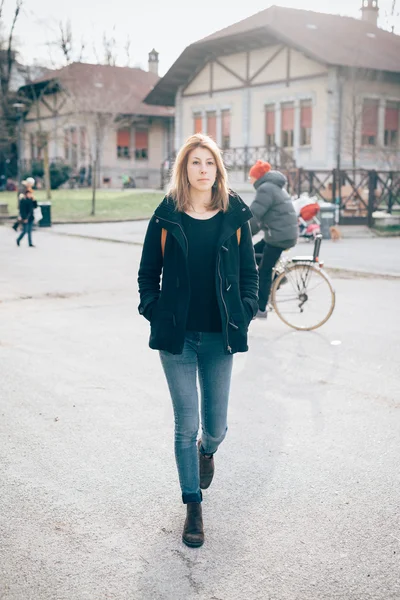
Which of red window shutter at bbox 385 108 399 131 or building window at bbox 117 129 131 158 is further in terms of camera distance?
building window at bbox 117 129 131 158

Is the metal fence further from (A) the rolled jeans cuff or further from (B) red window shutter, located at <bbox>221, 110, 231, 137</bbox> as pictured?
(A) the rolled jeans cuff

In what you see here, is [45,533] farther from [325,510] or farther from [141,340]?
[141,340]

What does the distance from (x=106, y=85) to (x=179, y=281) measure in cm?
5395

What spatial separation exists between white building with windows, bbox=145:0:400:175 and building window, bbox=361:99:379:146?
51 mm

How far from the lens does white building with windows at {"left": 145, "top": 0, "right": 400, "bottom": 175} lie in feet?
112

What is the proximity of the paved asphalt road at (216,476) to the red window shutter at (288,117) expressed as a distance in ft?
95.4

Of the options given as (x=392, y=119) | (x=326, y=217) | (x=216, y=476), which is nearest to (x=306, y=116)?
(x=392, y=119)

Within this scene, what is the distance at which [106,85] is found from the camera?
55.0 meters

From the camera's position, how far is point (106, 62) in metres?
60.2

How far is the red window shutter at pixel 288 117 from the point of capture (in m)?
36.3

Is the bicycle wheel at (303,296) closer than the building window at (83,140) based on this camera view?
Yes

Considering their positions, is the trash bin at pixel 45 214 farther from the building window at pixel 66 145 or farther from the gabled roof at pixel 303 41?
the building window at pixel 66 145

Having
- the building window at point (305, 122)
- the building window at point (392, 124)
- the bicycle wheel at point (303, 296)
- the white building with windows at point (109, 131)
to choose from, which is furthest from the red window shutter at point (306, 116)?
the bicycle wheel at point (303, 296)

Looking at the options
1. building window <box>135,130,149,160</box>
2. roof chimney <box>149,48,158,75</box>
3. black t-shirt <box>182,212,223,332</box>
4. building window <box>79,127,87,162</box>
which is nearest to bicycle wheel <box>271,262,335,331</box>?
black t-shirt <box>182,212,223,332</box>
